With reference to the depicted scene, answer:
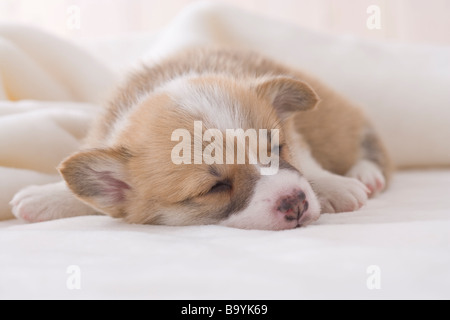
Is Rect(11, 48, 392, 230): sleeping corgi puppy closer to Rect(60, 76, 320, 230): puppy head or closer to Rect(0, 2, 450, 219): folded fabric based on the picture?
Rect(60, 76, 320, 230): puppy head

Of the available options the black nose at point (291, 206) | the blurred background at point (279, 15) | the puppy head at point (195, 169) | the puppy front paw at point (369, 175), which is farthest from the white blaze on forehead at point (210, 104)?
the blurred background at point (279, 15)

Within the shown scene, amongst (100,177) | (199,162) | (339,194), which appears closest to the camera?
(199,162)

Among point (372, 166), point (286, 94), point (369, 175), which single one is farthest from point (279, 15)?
point (286, 94)

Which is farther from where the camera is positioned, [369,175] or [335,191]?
[369,175]

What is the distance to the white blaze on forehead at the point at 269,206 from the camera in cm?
135

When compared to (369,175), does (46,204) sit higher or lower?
lower

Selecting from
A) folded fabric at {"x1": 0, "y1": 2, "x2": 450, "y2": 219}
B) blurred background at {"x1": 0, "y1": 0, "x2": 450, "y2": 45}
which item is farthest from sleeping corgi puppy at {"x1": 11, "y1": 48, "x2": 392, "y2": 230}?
blurred background at {"x1": 0, "y1": 0, "x2": 450, "y2": 45}

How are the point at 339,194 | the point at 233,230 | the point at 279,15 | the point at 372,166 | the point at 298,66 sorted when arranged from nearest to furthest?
1. the point at 233,230
2. the point at 339,194
3. the point at 372,166
4. the point at 298,66
5. the point at 279,15

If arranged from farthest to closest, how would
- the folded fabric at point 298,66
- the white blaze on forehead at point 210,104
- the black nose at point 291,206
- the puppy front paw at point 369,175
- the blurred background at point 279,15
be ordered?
the blurred background at point 279,15 < the folded fabric at point 298,66 < the puppy front paw at point 369,175 < the white blaze on forehead at point 210,104 < the black nose at point 291,206

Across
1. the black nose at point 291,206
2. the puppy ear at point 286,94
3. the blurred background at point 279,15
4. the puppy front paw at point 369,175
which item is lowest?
the black nose at point 291,206

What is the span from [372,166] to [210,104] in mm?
897

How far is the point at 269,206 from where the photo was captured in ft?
4.44

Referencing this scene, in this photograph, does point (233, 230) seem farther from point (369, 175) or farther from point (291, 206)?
point (369, 175)

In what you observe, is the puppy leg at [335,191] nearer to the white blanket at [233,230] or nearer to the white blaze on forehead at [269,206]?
the white blanket at [233,230]
